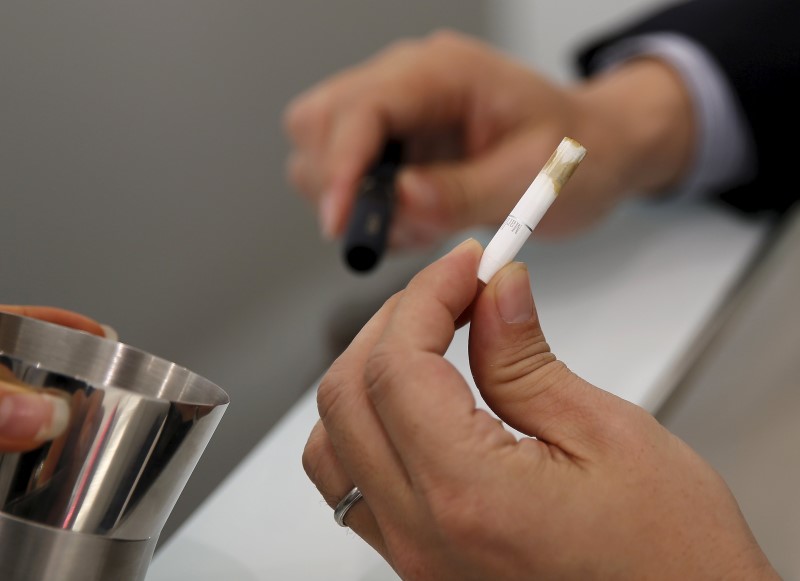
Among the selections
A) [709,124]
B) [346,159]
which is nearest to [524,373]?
[346,159]

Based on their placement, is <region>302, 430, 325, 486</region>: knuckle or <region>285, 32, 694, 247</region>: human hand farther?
<region>285, 32, 694, 247</region>: human hand

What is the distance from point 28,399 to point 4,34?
24 centimetres

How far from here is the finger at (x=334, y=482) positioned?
0.21m

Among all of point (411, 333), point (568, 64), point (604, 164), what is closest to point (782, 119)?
point (604, 164)

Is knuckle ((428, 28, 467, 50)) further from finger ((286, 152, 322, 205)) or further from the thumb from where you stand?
the thumb

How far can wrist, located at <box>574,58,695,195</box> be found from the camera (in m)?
0.46

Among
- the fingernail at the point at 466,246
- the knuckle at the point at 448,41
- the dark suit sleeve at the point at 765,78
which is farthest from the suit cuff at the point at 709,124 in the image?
the fingernail at the point at 466,246

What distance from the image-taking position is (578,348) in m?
0.37

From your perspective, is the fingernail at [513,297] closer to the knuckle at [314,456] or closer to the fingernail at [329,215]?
the knuckle at [314,456]

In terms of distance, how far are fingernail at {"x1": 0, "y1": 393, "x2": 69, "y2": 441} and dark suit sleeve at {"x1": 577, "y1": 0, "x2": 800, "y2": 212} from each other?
1.43 feet

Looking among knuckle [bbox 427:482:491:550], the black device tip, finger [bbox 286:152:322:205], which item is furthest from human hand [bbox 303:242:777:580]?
finger [bbox 286:152:322:205]

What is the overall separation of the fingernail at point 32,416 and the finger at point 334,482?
0.07 m

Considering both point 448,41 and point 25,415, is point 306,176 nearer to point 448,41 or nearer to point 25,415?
point 448,41

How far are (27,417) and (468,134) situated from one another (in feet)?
1.05
